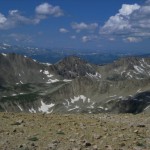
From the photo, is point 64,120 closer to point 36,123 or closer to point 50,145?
point 36,123

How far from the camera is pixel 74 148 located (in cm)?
2012

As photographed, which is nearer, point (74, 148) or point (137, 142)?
point (74, 148)

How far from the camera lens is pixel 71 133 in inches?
905

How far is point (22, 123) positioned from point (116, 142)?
6405mm

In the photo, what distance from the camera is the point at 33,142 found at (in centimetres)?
2111

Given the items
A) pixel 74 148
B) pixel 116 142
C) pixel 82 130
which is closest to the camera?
pixel 74 148

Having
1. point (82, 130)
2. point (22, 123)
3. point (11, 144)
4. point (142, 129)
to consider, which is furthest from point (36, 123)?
point (142, 129)

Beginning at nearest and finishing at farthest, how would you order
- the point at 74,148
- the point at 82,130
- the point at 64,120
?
the point at 74,148 → the point at 82,130 → the point at 64,120

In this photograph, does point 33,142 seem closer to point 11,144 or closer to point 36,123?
point 11,144

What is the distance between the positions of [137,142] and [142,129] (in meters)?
3.29

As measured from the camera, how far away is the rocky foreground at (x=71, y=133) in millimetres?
20734

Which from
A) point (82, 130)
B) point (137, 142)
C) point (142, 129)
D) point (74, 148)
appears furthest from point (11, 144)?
point (142, 129)

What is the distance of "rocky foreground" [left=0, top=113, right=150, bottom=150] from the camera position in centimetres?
2073

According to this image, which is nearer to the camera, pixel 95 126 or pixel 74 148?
pixel 74 148
